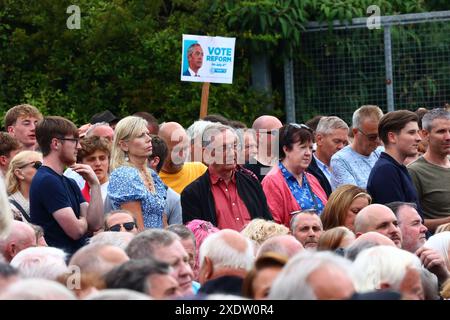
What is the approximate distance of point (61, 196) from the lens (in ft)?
26.7

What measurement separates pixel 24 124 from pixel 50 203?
2086 mm

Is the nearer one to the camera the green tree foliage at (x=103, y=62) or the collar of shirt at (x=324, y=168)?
the collar of shirt at (x=324, y=168)

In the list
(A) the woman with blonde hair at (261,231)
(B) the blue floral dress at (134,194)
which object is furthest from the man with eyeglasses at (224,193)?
(A) the woman with blonde hair at (261,231)

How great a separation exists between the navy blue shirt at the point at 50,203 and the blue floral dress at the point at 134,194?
0.39 meters

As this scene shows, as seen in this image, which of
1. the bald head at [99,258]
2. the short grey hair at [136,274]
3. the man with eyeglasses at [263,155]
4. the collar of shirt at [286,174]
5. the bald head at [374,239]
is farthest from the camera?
the man with eyeglasses at [263,155]

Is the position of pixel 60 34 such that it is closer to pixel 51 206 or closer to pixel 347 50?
pixel 347 50

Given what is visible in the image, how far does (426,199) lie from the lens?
31.4ft

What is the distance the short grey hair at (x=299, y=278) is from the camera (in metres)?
4.24

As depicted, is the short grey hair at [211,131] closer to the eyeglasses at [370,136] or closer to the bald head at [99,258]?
the eyeglasses at [370,136]

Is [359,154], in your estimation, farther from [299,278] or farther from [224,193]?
[299,278]

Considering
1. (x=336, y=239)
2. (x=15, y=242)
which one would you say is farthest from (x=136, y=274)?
(x=336, y=239)

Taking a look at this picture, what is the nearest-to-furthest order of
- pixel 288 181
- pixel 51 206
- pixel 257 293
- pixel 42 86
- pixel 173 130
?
pixel 257 293, pixel 51 206, pixel 288 181, pixel 173 130, pixel 42 86
